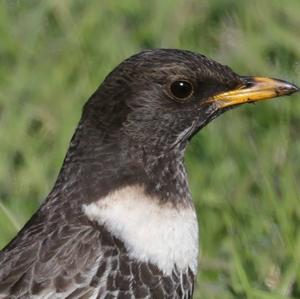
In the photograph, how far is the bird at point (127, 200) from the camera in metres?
7.30

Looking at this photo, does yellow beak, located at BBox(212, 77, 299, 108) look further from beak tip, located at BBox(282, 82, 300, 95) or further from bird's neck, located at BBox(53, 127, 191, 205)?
bird's neck, located at BBox(53, 127, 191, 205)

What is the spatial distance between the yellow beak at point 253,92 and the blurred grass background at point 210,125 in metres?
0.83

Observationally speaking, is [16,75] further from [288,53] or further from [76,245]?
[76,245]

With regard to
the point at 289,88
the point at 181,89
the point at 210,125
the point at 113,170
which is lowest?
the point at 210,125

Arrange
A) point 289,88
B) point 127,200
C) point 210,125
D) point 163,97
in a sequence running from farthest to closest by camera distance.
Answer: point 210,125 → point 289,88 → point 163,97 → point 127,200

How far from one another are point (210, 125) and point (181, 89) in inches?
87.0

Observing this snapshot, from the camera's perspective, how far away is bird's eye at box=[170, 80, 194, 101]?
303 inches

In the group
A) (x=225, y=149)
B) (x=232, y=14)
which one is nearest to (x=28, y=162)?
(x=225, y=149)

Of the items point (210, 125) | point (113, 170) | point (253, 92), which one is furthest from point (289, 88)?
point (210, 125)

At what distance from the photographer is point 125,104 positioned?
7582 mm

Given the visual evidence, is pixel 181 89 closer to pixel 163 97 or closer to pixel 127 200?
pixel 163 97

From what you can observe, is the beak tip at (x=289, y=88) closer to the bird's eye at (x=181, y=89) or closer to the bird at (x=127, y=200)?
the bird at (x=127, y=200)

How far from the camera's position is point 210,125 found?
392 inches

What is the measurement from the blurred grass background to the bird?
0.83 meters
